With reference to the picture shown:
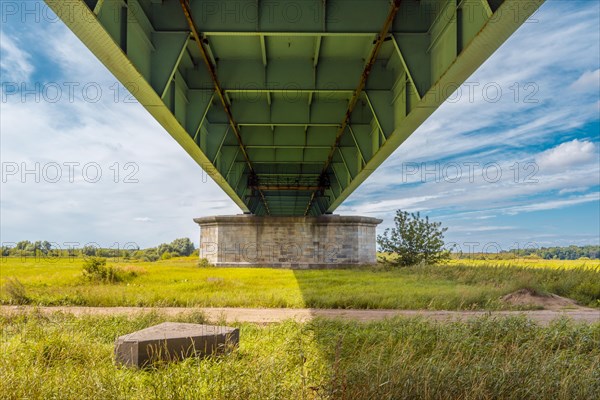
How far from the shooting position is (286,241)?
101 feet

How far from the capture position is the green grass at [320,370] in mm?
4906

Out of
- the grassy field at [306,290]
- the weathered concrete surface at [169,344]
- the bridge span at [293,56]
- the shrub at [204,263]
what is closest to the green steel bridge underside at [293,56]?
the bridge span at [293,56]

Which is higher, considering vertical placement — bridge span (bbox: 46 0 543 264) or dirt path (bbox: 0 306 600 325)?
bridge span (bbox: 46 0 543 264)

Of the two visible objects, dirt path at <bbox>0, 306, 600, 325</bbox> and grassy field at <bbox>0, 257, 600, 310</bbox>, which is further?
grassy field at <bbox>0, 257, 600, 310</bbox>

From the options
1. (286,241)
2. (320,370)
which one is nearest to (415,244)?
(286,241)

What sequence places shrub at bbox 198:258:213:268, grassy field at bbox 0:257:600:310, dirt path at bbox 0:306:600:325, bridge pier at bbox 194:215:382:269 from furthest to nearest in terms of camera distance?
shrub at bbox 198:258:213:268
bridge pier at bbox 194:215:382:269
grassy field at bbox 0:257:600:310
dirt path at bbox 0:306:600:325

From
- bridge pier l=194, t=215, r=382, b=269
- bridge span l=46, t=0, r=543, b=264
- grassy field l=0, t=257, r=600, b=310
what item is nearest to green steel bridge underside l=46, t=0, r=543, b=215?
bridge span l=46, t=0, r=543, b=264

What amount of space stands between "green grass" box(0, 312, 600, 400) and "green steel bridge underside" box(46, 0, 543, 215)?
4.10 m

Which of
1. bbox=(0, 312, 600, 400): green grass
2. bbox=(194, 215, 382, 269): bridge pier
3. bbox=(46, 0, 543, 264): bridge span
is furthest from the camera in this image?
bbox=(194, 215, 382, 269): bridge pier

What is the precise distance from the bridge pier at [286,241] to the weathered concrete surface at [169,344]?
76.6 feet

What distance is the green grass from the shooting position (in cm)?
491

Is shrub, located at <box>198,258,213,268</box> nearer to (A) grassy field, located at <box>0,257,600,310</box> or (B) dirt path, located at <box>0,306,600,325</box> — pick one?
(A) grassy field, located at <box>0,257,600,310</box>

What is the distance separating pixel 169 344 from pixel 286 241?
2416cm

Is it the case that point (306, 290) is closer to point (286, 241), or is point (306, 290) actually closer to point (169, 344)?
point (169, 344)
